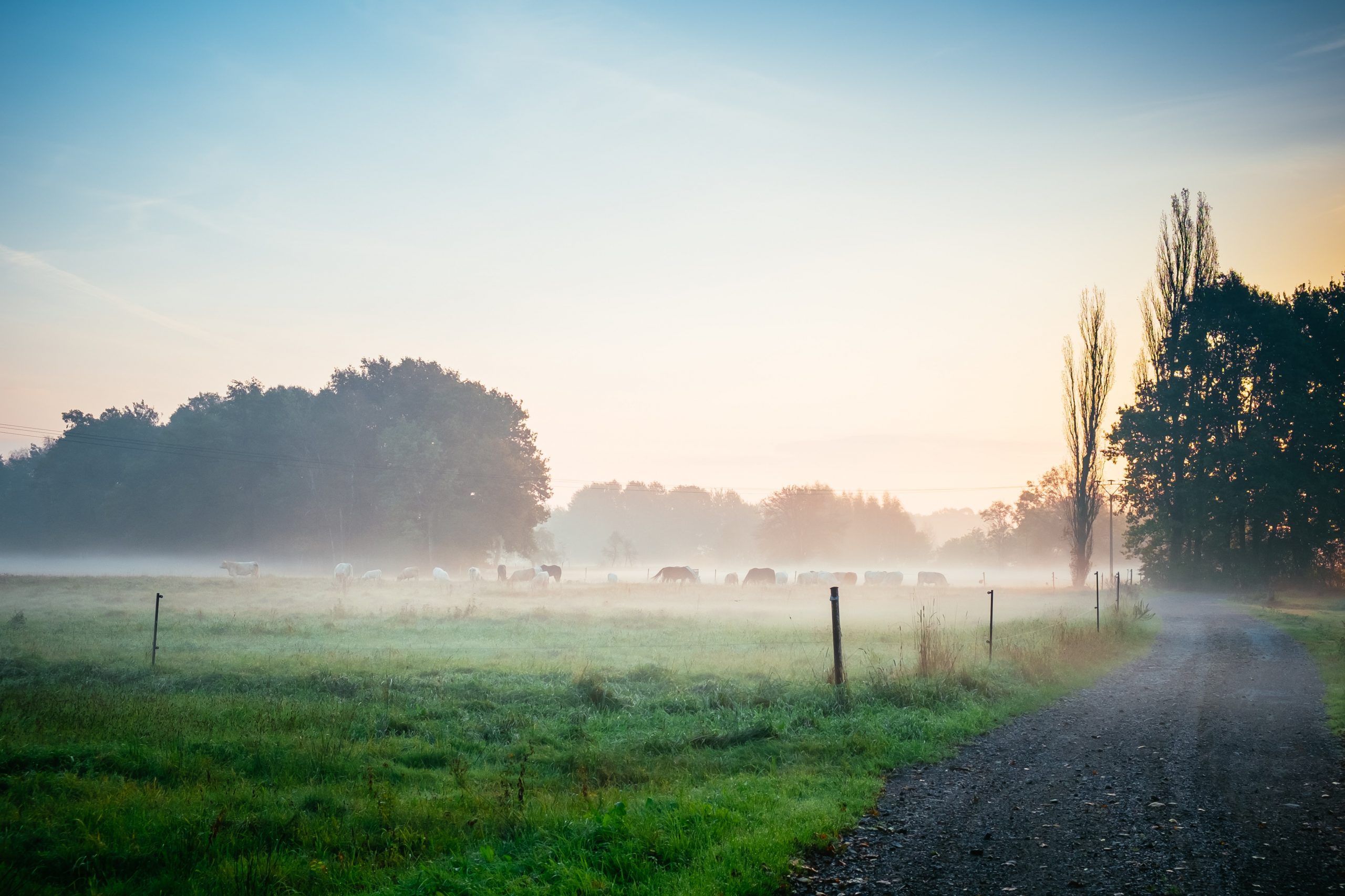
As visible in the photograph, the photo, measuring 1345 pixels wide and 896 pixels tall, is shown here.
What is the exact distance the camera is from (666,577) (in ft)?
180

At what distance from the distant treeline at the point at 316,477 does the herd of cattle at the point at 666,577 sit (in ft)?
28.1

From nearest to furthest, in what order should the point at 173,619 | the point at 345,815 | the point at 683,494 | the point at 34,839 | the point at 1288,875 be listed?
1. the point at 1288,875
2. the point at 34,839
3. the point at 345,815
4. the point at 173,619
5. the point at 683,494

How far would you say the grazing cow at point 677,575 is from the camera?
53.5 m

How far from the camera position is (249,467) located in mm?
73750

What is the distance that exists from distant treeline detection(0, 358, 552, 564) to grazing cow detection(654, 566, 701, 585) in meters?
19.8

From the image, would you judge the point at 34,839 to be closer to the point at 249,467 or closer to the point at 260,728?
the point at 260,728

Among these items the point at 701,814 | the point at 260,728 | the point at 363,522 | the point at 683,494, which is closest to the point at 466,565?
the point at 363,522

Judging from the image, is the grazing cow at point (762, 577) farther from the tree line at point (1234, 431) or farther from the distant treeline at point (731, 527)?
the distant treeline at point (731, 527)

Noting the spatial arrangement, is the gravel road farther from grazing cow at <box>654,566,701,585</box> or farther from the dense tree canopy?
grazing cow at <box>654,566,701,585</box>

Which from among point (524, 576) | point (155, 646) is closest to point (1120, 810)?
point (155, 646)

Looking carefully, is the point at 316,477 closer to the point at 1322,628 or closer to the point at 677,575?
the point at 677,575

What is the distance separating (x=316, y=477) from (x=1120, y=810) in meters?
75.3

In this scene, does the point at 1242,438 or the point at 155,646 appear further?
the point at 1242,438

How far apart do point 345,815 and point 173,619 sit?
21205 mm
